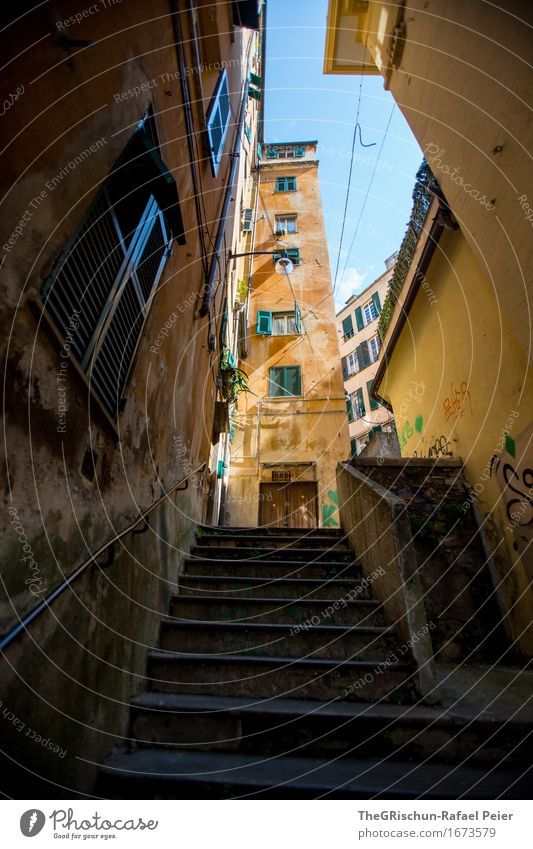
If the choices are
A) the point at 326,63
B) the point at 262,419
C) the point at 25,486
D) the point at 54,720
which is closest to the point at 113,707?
the point at 54,720

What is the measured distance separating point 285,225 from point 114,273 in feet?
47.4

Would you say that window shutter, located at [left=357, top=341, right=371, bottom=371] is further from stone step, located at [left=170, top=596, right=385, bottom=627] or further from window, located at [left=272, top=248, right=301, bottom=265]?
stone step, located at [left=170, top=596, right=385, bottom=627]

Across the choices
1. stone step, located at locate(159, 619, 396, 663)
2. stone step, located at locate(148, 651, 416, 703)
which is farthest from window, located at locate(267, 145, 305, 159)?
stone step, located at locate(148, 651, 416, 703)

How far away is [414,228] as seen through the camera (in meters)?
5.64

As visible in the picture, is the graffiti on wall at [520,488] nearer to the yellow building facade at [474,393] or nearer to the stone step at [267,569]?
the yellow building facade at [474,393]

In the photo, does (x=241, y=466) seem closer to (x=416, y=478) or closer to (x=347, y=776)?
(x=416, y=478)

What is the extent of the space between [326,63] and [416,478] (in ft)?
26.7

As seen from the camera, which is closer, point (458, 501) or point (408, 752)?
point (408, 752)

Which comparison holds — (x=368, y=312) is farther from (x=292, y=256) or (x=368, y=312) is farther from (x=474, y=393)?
(x=474, y=393)

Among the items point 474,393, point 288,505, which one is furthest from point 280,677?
point 288,505

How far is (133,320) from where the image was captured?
2.65 m

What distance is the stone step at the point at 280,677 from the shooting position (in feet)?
8.15

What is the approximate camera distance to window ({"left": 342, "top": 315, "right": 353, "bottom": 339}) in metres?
21.5

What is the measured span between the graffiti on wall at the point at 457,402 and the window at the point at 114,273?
12.8ft
